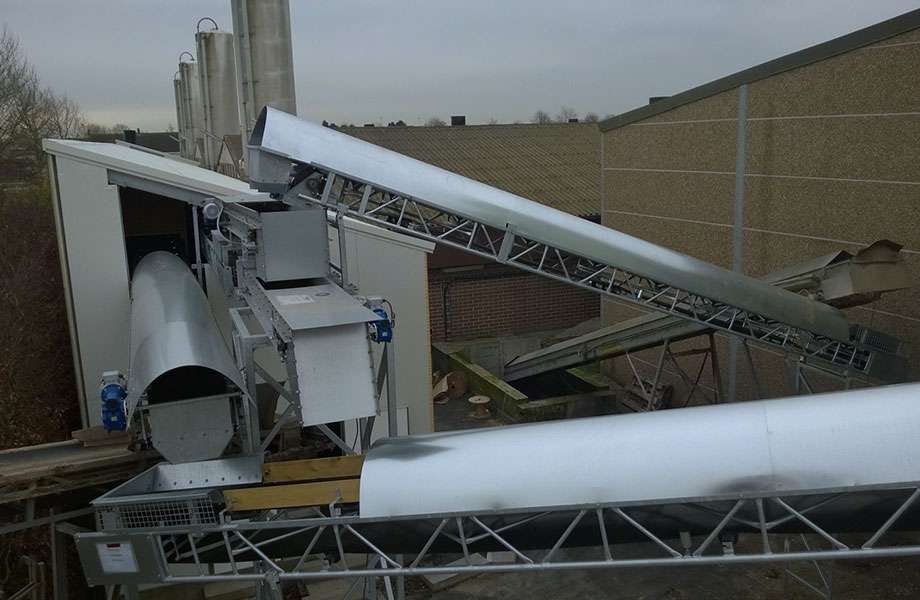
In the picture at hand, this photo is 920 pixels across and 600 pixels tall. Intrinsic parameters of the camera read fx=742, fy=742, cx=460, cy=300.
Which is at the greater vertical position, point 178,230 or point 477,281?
point 178,230

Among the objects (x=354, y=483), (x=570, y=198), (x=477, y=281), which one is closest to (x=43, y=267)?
(x=477, y=281)

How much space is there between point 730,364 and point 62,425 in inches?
438

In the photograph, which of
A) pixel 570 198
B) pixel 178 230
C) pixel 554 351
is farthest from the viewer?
pixel 570 198

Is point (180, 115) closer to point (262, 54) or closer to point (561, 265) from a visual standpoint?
point (262, 54)

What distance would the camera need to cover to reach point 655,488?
16.3ft

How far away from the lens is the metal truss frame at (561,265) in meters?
7.45

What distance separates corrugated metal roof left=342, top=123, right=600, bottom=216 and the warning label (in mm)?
15069

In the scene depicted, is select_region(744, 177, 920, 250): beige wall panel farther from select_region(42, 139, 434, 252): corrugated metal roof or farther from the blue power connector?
the blue power connector

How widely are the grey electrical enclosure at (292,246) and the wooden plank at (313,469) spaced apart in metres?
1.70

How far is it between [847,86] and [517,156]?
11.9m

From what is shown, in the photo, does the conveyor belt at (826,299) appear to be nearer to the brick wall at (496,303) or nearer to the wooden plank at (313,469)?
the wooden plank at (313,469)

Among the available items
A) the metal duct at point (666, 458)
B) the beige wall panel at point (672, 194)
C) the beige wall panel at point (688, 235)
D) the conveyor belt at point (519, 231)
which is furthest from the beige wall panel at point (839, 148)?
the metal duct at point (666, 458)

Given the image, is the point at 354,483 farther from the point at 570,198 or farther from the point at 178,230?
the point at 570,198

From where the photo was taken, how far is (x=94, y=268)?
9.22 meters
